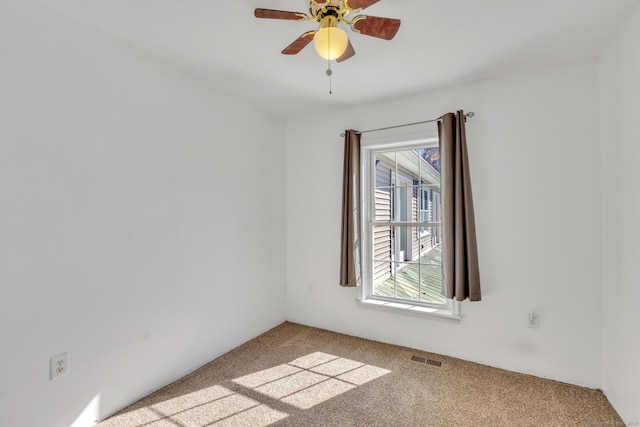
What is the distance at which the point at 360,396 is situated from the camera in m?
2.09

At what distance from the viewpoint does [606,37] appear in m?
1.91

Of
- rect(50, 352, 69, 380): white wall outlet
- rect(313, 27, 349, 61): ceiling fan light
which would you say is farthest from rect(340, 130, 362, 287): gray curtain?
rect(50, 352, 69, 380): white wall outlet

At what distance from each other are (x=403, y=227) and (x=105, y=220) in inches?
97.8

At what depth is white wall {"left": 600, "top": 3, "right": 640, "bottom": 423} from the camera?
5.56 ft

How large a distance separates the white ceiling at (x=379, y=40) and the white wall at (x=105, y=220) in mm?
262

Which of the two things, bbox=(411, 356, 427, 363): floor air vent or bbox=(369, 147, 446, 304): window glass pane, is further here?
bbox=(369, 147, 446, 304): window glass pane

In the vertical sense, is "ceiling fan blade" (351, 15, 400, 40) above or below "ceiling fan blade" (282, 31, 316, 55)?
below

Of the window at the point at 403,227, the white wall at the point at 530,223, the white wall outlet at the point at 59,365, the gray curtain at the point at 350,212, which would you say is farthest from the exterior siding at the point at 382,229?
the white wall outlet at the point at 59,365

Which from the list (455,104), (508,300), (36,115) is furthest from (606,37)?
(36,115)

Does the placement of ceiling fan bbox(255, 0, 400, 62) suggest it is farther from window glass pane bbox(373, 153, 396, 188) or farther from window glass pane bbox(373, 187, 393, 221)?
window glass pane bbox(373, 187, 393, 221)

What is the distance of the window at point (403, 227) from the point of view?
2869mm

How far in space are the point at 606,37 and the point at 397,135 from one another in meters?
1.50

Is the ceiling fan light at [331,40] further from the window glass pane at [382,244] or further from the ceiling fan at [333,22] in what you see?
the window glass pane at [382,244]

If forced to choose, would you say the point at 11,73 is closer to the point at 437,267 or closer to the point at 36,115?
the point at 36,115
